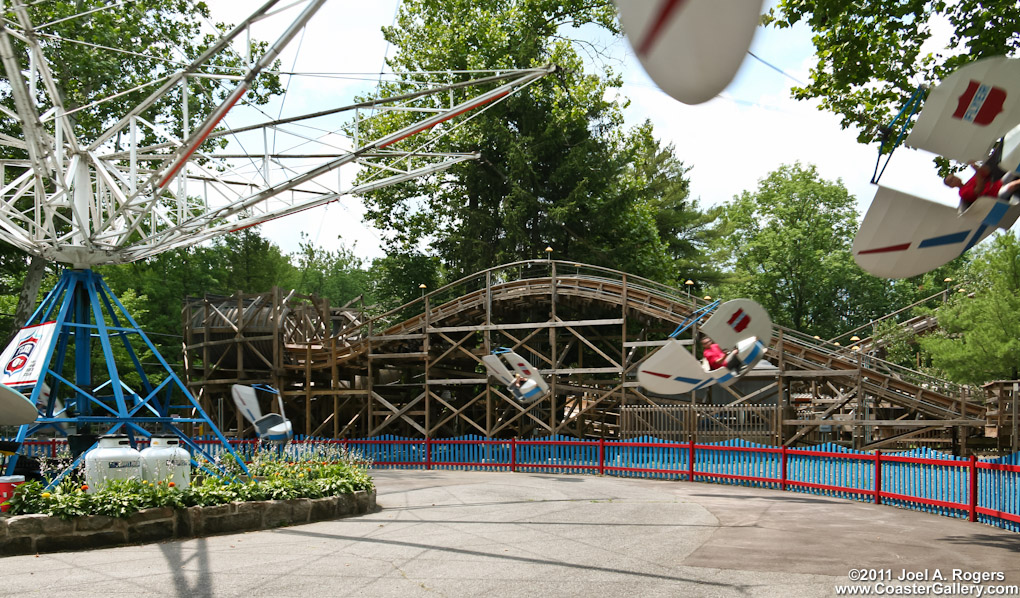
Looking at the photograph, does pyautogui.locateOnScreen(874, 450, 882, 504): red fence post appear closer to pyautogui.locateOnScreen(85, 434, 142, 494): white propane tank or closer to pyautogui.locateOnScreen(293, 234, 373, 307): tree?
pyautogui.locateOnScreen(85, 434, 142, 494): white propane tank

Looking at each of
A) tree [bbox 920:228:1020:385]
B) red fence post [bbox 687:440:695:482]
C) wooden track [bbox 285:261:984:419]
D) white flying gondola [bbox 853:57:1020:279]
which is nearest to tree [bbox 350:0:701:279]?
wooden track [bbox 285:261:984:419]

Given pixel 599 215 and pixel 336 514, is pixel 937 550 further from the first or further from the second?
pixel 599 215

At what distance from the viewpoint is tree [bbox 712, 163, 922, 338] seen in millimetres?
48244

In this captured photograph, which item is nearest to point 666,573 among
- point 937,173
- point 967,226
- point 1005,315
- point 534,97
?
point 967,226

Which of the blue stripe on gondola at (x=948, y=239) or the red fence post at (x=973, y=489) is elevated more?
the blue stripe on gondola at (x=948, y=239)

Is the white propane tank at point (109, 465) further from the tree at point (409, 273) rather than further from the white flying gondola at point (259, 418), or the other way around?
the tree at point (409, 273)

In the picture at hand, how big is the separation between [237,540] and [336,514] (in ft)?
8.37

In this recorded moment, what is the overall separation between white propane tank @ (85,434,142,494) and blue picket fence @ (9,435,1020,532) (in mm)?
4142

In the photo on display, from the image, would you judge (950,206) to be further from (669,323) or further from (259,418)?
(669,323)

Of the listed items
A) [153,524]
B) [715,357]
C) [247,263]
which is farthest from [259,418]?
[247,263]

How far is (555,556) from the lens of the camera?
411 inches

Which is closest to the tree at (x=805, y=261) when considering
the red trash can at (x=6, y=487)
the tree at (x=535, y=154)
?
the tree at (x=535, y=154)

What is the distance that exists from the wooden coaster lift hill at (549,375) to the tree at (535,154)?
167 cm

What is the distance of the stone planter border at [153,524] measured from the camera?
10594mm
